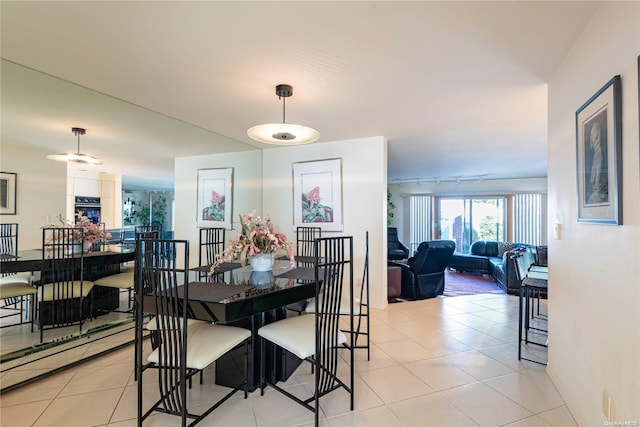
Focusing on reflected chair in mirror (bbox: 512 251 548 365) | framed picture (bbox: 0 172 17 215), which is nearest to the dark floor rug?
reflected chair in mirror (bbox: 512 251 548 365)

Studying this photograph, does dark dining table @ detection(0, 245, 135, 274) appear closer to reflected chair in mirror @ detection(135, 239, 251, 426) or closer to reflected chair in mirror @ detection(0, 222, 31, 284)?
reflected chair in mirror @ detection(0, 222, 31, 284)

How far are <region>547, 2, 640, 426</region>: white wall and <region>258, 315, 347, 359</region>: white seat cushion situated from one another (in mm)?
1385

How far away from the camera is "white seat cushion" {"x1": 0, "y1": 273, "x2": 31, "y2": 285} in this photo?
7.73ft

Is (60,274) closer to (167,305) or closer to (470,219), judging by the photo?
(167,305)

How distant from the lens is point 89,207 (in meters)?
2.97

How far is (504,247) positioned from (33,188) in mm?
8213

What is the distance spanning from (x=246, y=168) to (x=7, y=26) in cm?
307

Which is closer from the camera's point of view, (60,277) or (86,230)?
(60,277)

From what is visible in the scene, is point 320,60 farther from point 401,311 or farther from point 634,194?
point 401,311

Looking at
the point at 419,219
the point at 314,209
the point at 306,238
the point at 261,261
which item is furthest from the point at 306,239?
the point at 419,219

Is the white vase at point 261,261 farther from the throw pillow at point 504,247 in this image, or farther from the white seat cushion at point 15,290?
the throw pillow at point 504,247

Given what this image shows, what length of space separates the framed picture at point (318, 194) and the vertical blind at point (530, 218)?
Result: 597 centimetres

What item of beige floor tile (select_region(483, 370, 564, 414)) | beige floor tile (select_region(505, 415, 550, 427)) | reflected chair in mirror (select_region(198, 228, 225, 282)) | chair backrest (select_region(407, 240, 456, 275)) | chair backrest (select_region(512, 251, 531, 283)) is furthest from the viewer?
chair backrest (select_region(407, 240, 456, 275))

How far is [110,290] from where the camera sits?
3678 millimetres
